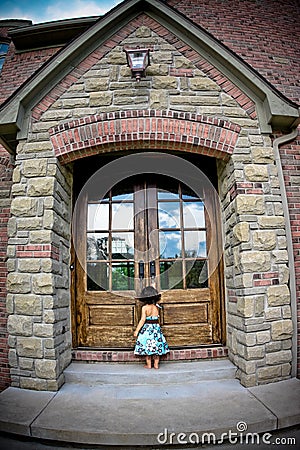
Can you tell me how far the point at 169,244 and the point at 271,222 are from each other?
4.49ft

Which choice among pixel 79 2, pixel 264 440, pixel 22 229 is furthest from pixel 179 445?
pixel 79 2

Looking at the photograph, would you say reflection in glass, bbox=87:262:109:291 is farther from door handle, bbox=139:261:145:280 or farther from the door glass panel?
the door glass panel

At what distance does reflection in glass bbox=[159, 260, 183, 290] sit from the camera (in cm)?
395

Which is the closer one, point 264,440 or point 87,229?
point 264,440

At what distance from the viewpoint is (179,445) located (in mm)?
2430

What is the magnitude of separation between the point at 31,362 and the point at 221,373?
85.1 inches

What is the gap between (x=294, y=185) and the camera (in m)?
3.69

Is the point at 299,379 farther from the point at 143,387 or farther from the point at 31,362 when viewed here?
the point at 31,362

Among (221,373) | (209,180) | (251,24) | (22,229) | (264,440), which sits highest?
(251,24)

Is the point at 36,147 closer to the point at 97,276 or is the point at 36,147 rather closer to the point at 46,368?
the point at 97,276

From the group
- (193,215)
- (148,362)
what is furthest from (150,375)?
(193,215)

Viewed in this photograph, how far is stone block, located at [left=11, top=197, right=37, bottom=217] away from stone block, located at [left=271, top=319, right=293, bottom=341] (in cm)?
303

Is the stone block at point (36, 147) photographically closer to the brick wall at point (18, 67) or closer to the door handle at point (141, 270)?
the door handle at point (141, 270)

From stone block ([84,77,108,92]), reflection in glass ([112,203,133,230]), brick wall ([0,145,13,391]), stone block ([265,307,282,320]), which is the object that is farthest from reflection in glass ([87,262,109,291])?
stone block ([84,77,108,92])
